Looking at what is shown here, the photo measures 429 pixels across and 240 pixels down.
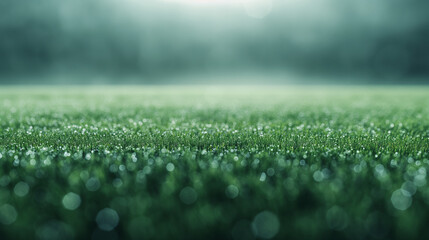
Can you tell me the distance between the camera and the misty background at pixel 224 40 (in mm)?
69125

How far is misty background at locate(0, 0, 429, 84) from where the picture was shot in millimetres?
69125

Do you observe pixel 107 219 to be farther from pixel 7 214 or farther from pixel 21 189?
pixel 21 189

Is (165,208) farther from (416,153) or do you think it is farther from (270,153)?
(416,153)

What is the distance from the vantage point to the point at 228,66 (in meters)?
73.8

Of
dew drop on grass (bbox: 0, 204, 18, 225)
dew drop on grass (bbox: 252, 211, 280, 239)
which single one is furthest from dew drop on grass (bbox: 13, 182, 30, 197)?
dew drop on grass (bbox: 252, 211, 280, 239)

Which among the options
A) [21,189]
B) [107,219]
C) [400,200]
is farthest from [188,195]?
[400,200]

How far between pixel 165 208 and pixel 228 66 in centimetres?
7218

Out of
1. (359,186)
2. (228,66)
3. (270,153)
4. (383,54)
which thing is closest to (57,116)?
(270,153)

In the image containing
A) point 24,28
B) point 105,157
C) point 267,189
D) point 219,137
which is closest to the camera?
point 267,189

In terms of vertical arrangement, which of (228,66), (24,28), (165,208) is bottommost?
(165,208)

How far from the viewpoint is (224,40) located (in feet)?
244

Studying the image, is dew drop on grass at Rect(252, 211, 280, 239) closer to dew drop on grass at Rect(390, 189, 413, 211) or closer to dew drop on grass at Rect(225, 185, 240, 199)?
dew drop on grass at Rect(225, 185, 240, 199)

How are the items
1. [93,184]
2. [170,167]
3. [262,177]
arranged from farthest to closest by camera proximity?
1. [170,167]
2. [262,177]
3. [93,184]

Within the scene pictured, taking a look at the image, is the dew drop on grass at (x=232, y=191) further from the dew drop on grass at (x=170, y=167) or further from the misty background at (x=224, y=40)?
the misty background at (x=224, y=40)
